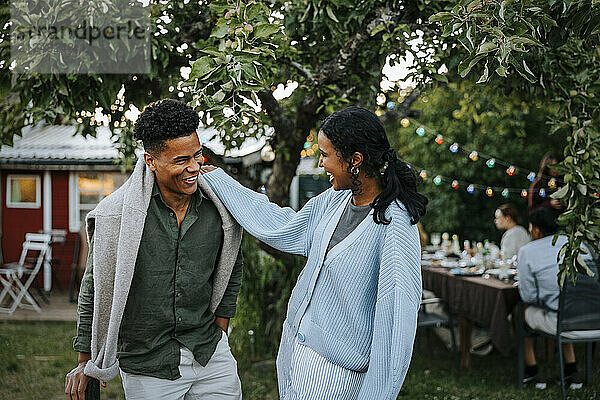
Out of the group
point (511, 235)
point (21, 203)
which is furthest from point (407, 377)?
point (21, 203)

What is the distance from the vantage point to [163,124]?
85.4 inches

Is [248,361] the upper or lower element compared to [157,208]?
lower

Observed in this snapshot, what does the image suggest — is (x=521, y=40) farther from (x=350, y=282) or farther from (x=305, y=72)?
(x=305, y=72)

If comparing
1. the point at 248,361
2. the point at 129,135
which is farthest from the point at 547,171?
the point at 129,135

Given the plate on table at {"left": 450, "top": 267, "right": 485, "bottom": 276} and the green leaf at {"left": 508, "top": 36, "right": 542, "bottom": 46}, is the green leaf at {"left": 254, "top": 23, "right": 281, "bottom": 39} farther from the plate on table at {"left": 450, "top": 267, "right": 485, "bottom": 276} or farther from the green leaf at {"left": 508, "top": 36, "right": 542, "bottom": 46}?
the plate on table at {"left": 450, "top": 267, "right": 485, "bottom": 276}

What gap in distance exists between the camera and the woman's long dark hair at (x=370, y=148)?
7.14 ft

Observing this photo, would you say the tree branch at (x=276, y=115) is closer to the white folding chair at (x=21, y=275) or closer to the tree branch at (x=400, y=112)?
the tree branch at (x=400, y=112)

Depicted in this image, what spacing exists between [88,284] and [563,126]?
271cm

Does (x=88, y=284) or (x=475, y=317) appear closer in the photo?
(x=88, y=284)

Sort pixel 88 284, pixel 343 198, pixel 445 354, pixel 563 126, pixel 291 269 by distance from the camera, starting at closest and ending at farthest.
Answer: pixel 88 284, pixel 343 198, pixel 563 126, pixel 291 269, pixel 445 354

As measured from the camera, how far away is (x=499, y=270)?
6141mm

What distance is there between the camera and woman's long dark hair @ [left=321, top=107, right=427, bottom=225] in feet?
7.14

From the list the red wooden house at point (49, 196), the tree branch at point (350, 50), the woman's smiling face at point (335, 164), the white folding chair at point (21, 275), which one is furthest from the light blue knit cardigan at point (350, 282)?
the red wooden house at point (49, 196)

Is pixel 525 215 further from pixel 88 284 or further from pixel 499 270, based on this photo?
pixel 88 284
